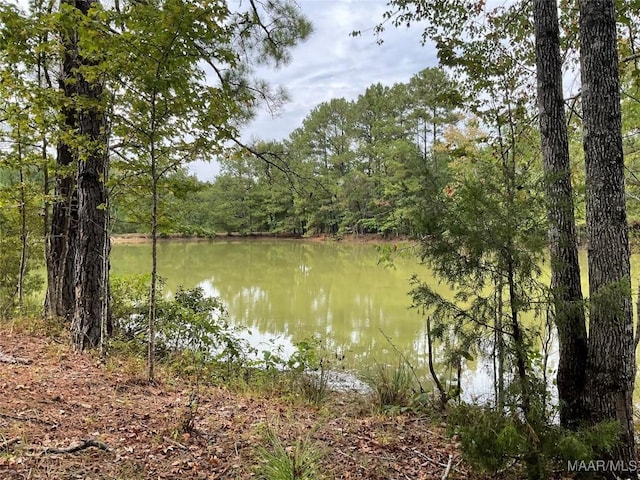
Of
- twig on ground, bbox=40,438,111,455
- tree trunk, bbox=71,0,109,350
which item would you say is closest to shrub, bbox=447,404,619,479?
twig on ground, bbox=40,438,111,455

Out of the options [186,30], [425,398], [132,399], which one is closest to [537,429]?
[425,398]

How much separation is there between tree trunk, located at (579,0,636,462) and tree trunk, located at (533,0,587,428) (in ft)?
0.37

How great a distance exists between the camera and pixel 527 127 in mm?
3537

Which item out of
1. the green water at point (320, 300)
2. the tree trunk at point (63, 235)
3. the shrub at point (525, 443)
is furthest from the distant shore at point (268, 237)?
the shrub at point (525, 443)

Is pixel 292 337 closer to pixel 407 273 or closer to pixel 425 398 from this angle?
pixel 425 398

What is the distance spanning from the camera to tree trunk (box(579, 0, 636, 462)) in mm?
2264

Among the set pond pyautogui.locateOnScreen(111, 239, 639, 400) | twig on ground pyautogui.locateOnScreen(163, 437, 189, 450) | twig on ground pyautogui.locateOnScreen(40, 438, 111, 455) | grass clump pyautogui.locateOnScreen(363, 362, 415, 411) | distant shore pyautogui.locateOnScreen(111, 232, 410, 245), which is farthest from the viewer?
distant shore pyautogui.locateOnScreen(111, 232, 410, 245)

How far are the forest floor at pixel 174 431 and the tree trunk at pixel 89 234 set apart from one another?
1.81ft

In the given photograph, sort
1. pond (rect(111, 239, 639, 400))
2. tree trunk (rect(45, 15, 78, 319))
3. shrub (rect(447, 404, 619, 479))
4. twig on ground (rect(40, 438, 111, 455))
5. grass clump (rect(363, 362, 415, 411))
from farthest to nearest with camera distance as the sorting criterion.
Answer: pond (rect(111, 239, 639, 400)), tree trunk (rect(45, 15, 78, 319)), grass clump (rect(363, 362, 415, 411)), twig on ground (rect(40, 438, 111, 455)), shrub (rect(447, 404, 619, 479))

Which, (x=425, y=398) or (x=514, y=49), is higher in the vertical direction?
(x=514, y=49)

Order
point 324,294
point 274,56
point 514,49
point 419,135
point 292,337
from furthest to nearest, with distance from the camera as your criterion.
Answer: point 419,135, point 324,294, point 292,337, point 274,56, point 514,49

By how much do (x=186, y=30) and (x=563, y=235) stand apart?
2.82m

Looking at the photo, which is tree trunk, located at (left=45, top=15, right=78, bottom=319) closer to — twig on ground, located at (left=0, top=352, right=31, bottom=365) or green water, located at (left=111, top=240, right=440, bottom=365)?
twig on ground, located at (left=0, top=352, right=31, bottom=365)

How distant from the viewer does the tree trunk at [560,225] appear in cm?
231
